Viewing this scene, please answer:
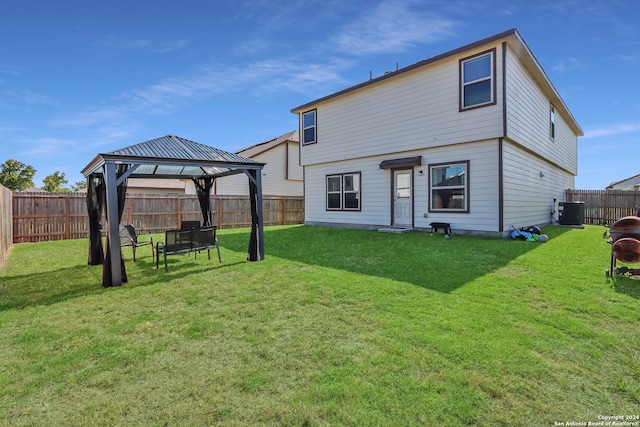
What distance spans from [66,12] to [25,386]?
10187mm

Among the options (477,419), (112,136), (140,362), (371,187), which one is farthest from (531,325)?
(112,136)

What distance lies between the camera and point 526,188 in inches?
434

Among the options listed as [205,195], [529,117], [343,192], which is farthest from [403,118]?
[205,195]

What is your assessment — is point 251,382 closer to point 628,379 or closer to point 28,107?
point 628,379

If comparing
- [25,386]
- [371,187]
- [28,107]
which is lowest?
[25,386]

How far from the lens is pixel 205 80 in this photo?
1336 cm

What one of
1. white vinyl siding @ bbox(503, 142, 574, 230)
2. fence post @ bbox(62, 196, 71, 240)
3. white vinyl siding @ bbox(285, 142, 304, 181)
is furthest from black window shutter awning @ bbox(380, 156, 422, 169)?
fence post @ bbox(62, 196, 71, 240)

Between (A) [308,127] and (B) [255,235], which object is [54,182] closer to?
(A) [308,127]

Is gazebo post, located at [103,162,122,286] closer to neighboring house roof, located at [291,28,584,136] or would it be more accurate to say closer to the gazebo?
the gazebo

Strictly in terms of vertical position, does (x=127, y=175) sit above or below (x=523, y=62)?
below

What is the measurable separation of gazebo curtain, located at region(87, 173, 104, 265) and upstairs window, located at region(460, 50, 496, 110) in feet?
34.1

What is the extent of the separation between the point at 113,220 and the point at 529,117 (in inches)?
504

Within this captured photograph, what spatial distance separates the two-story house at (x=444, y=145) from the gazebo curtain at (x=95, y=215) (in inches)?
346

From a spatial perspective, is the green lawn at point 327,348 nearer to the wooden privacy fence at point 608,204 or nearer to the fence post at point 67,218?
the fence post at point 67,218
